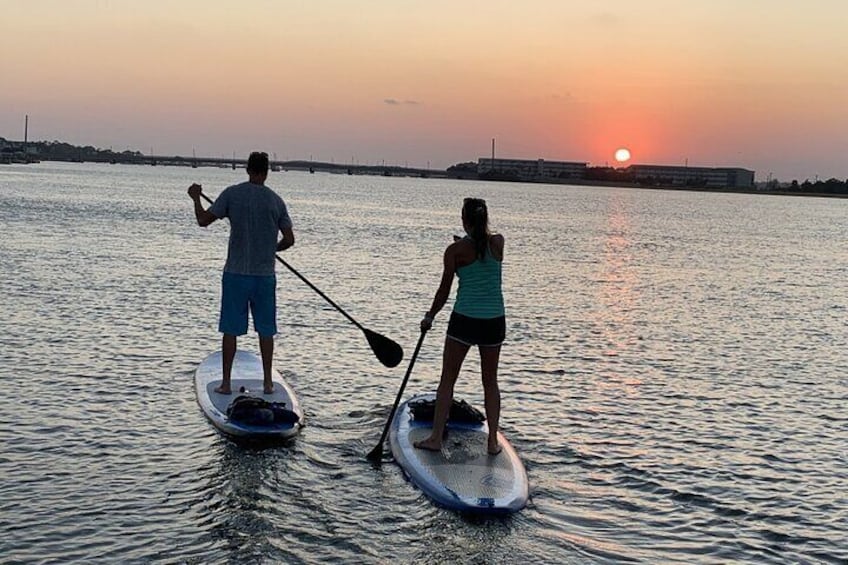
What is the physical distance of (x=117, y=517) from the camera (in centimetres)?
786

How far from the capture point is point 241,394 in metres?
10.9

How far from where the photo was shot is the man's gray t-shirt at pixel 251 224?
984 cm

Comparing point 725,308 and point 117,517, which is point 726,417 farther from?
point 725,308

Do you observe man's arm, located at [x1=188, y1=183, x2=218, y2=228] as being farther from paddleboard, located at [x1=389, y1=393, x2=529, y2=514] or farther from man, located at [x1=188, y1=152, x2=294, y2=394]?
paddleboard, located at [x1=389, y1=393, x2=529, y2=514]

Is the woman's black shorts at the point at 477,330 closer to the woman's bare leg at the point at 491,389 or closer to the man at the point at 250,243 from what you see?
the woman's bare leg at the point at 491,389

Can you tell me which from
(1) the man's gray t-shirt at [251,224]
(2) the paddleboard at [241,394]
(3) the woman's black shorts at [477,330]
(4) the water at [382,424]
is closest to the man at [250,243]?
(1) the man's gray t-shirt at [251,224]

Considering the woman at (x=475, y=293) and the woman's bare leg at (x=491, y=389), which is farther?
the woman's bare leg at (x=491, y=389)

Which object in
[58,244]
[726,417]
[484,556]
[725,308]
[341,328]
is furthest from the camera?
[58,244]

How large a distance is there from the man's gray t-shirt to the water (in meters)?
1.95

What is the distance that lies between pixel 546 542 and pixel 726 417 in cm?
576

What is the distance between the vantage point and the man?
32.3 ft

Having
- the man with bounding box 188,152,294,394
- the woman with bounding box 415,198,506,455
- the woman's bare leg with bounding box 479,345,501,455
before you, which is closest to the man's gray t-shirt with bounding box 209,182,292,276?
the man with bounding box 188,152,294,394

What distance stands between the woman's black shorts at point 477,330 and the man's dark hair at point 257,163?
9.13 feet

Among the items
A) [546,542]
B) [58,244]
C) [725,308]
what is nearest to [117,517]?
[546,542]
